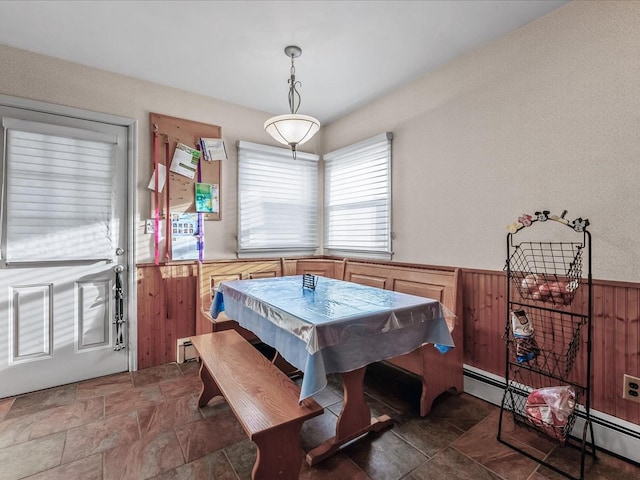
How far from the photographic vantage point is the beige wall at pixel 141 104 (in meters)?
2.41

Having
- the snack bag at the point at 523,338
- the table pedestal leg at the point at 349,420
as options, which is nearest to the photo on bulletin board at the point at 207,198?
the table pedestal leg at the point at 349,420

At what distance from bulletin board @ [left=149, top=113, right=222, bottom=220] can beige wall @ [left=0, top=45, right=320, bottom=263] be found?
0.21 ft

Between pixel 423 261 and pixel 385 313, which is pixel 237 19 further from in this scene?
pixel 423 261

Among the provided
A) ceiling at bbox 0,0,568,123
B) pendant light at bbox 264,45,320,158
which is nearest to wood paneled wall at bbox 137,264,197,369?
pendant light at bbox 264,45,320,158

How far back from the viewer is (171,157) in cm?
298

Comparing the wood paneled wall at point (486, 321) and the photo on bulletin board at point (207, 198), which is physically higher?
the photo on bulletin board at point (207, 198)

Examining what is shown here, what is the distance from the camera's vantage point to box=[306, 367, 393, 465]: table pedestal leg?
5.53 feet

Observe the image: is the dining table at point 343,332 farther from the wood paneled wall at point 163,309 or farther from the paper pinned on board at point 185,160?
the paper pinned on board at point 185,160

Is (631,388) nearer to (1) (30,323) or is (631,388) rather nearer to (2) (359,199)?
(2) (359,199)

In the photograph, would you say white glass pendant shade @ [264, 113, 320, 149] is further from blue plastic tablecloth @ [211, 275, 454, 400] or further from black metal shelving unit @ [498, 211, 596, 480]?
black metal shelving unit @ [498, 211, 596, 480]

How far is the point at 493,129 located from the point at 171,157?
9.17ft

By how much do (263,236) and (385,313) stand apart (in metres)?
2.15

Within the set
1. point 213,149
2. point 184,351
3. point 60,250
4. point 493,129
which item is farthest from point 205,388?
point 493,129

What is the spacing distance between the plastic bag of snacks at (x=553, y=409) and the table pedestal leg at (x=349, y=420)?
96 centimetres
